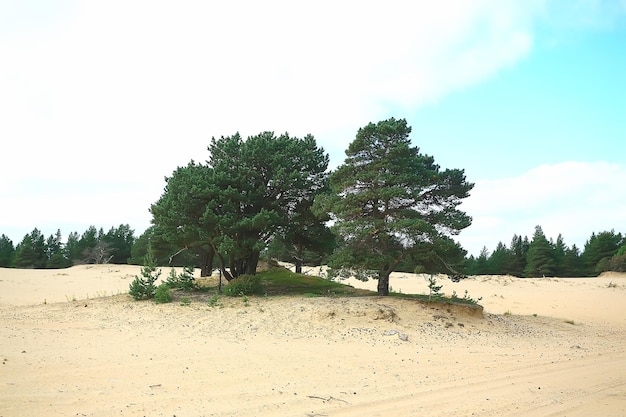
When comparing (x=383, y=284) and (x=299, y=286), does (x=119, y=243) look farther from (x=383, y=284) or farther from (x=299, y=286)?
(x=383, y=284)

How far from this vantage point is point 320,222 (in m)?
21.2

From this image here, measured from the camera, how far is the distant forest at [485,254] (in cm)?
5691

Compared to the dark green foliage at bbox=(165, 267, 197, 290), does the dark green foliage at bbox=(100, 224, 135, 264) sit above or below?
above

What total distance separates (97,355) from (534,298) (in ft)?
89.1

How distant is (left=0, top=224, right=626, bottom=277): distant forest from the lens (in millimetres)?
56906

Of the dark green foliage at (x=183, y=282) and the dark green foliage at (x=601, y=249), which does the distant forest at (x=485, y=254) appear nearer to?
the dark green foliage at (x=601, y=249)

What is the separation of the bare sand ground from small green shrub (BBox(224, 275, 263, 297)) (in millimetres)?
662

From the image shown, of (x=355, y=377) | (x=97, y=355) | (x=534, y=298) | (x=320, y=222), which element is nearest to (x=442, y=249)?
(x=320, y=222)

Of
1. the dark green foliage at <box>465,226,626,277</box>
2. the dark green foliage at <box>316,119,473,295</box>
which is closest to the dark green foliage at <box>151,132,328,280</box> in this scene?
the dark green foliage at <box>316,119,473,295</box>

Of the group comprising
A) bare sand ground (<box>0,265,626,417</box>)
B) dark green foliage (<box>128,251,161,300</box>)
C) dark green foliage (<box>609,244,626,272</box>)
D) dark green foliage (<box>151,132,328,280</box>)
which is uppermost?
dark green foliage (<box>151,132,328,280</box>)

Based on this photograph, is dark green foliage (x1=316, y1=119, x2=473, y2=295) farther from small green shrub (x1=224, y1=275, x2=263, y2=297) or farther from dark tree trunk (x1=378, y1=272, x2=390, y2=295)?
small green shrub (x1=224, y1=275, x2=263, y2=297)

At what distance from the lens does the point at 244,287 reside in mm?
18953

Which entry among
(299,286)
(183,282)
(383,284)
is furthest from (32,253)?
(383,284)

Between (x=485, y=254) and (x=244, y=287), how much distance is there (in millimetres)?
66061
